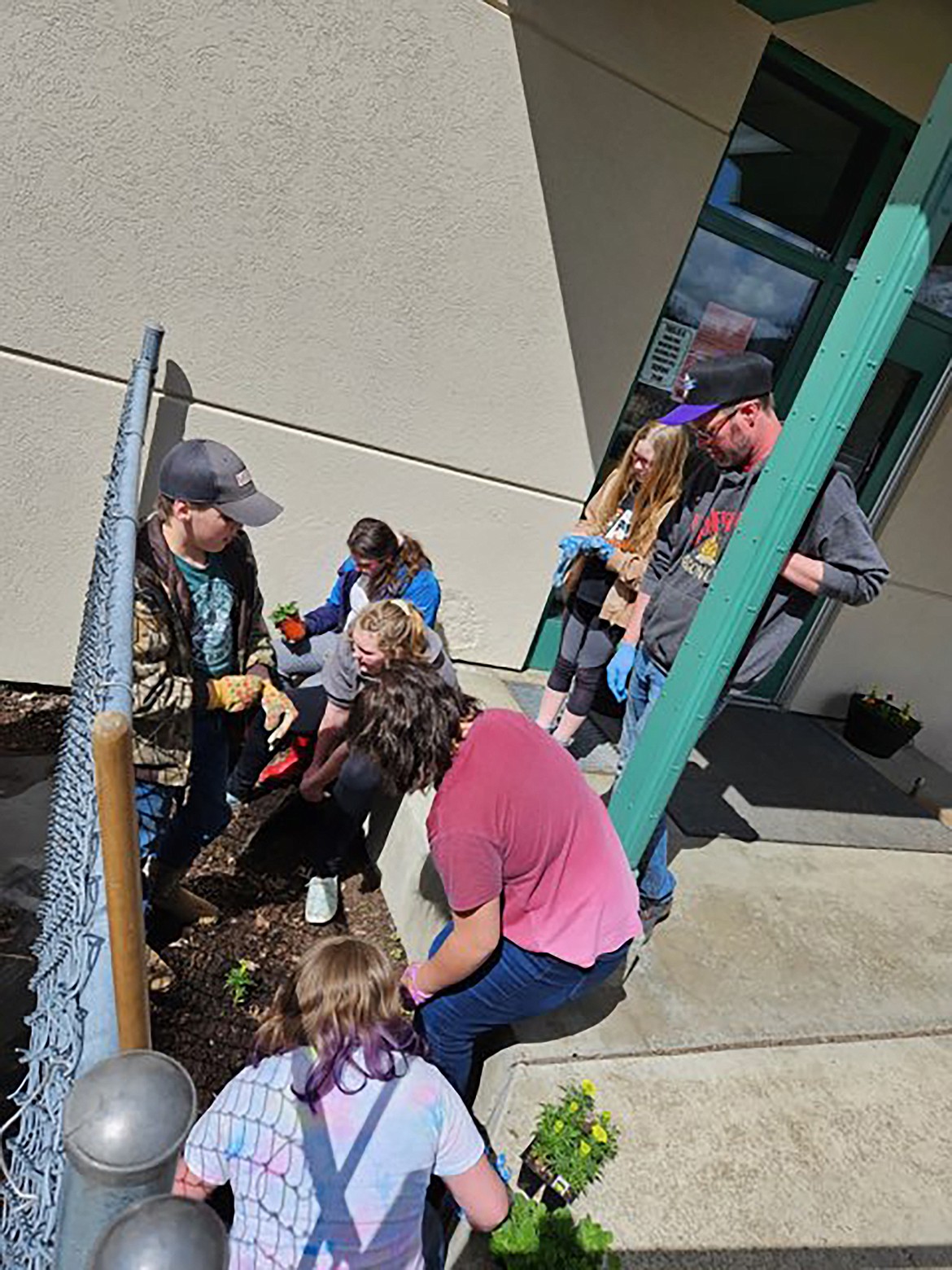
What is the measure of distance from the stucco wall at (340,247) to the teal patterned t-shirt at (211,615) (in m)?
1.48

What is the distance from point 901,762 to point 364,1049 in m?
5.29

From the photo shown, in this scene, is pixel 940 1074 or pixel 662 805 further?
pixel 940 1074

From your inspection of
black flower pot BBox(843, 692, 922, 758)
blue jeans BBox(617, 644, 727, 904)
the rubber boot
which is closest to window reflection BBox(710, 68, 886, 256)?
blue jeans BBox(617, 644, 727, 904)

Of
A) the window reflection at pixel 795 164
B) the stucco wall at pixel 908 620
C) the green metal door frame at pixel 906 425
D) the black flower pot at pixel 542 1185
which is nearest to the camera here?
the black flower pot at pixel 542 1185

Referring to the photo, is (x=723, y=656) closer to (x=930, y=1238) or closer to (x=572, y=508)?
(x=930, y=1238)

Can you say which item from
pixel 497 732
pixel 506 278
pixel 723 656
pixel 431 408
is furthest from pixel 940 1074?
pixel 506 278

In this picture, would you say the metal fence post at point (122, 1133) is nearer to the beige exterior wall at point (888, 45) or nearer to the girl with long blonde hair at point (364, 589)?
the girl with long blonde hair at point (364, 589)

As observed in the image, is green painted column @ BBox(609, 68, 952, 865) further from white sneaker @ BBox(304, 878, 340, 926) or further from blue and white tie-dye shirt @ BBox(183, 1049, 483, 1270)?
white sneaker @ BBox(304, 878, 340, 926)

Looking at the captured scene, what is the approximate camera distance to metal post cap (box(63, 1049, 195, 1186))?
23.3 inches

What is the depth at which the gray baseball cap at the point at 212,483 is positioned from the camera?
89.9 inches

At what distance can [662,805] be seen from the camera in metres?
2.46

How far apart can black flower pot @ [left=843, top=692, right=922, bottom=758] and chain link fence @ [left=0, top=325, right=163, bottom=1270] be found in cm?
517

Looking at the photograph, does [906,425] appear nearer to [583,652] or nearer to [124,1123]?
[583,652]

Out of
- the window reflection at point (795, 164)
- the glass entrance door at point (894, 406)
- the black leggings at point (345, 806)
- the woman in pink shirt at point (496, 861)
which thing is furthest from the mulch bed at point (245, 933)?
the window reflection at point (795, 164)
